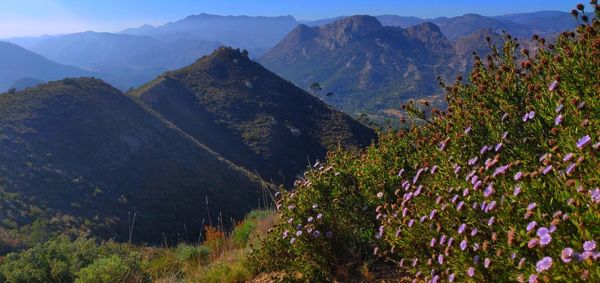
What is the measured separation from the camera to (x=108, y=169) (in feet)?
130

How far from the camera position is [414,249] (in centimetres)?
323

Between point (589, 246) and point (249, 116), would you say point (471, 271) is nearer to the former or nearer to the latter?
point (589, 246)

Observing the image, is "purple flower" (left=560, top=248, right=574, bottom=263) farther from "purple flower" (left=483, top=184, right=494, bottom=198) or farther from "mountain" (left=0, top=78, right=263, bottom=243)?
"mountain" (left=0, top=78, right=263, bottom=243)

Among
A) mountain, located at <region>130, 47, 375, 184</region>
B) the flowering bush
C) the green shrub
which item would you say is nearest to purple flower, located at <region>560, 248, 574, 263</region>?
the flowering bush

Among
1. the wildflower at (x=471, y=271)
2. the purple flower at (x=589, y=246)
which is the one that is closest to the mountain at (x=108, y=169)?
the wildflower at (x=471, y=271)

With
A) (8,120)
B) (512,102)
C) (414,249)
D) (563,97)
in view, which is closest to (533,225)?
(563,97)

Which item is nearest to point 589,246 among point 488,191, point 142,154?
point 488,191

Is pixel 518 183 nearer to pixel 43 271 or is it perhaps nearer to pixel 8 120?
pixel 43 271

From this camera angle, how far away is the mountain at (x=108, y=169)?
33281mm

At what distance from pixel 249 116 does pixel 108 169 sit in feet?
106

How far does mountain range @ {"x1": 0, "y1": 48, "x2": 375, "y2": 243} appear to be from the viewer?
110 ft

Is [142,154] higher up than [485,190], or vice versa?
[485,190]

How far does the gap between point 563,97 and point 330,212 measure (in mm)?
2378

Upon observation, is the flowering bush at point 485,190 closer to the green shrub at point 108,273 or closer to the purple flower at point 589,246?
the purple flower at point 589,246
